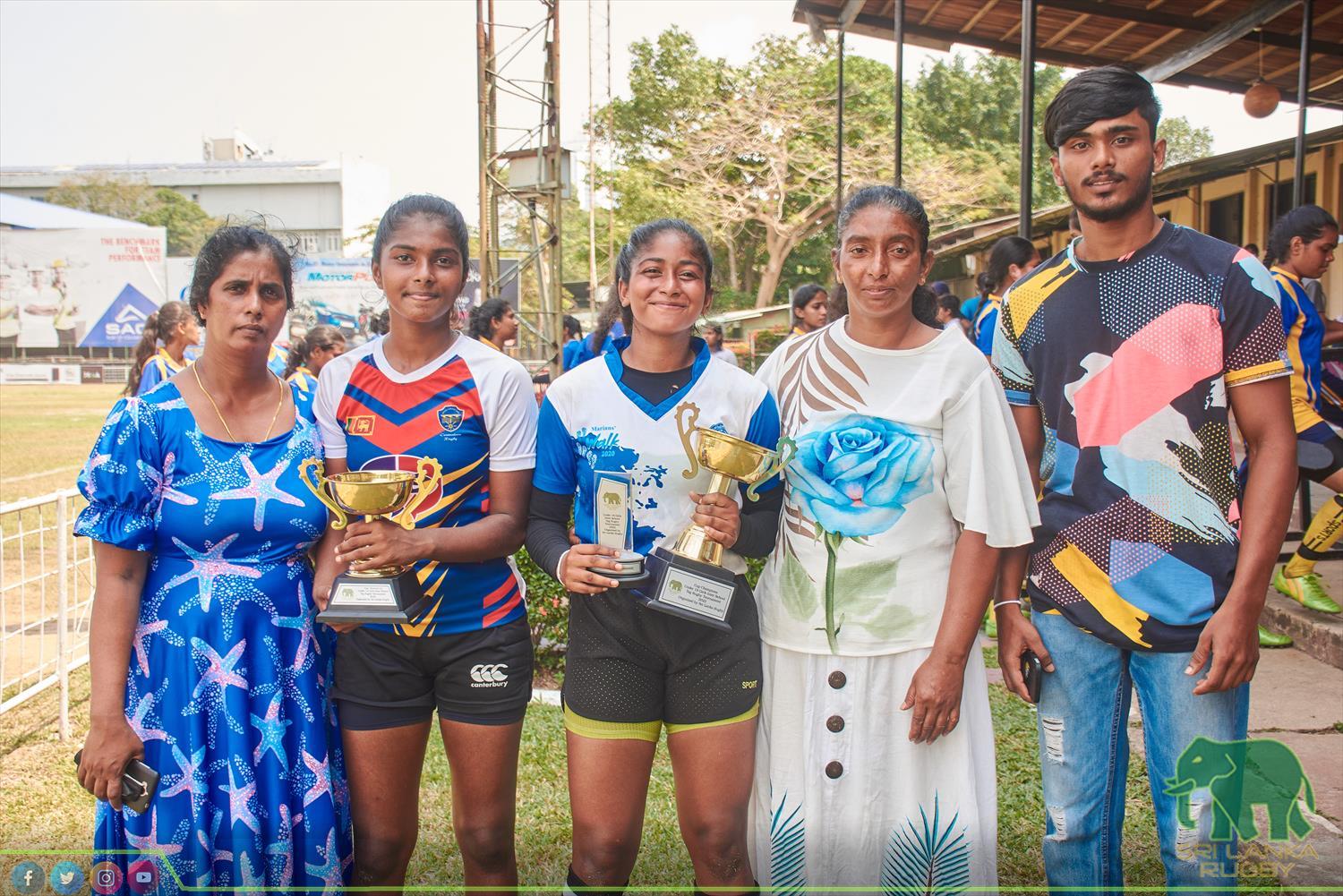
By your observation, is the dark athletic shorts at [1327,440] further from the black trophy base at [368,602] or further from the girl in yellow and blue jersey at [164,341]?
the girl in yellow and blue jersey at [164,341]

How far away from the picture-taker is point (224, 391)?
2.52m

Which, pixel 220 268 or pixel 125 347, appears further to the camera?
pixel 125 347

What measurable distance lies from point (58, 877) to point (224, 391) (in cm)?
175

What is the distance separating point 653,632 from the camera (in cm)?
238

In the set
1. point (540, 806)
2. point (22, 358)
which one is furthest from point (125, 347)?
point (540, 806)

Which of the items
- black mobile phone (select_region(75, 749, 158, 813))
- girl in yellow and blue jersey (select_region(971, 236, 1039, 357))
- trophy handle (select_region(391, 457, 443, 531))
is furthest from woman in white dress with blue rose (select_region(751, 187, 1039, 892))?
girl in yellow and blue jersey (select_region(971, 236, 1039, 357))

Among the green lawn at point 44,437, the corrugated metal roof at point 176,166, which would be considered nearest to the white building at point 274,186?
the corrugated metal roof at point 176,166

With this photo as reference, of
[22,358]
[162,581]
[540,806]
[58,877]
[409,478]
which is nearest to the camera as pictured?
[409,478]

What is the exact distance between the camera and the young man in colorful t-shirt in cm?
219

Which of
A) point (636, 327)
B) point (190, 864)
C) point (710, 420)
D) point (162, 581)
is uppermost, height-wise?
point (636, 327)

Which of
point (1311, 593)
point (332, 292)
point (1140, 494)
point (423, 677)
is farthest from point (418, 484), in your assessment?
point (332, 292)

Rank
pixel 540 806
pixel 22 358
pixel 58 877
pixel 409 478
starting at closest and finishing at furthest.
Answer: pixel 409 478 < pixel 58 877 < pixel 540 806 < pixel 22 358

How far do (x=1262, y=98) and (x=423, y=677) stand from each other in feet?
32.4

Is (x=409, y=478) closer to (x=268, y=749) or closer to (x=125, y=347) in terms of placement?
(x=268, y=749)
